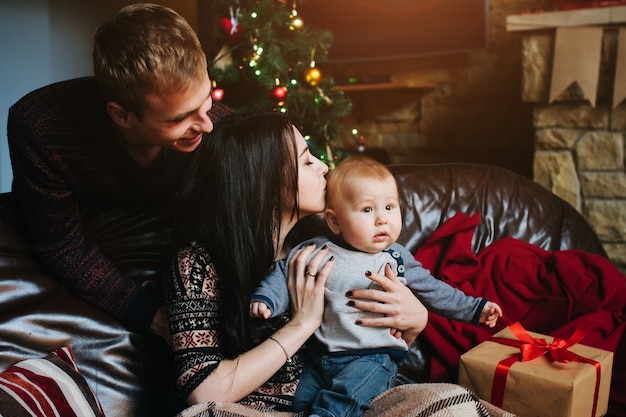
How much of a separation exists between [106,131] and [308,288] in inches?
24.3

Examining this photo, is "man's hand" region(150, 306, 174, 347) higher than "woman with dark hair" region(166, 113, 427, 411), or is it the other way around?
"woman with dark hair" region(166, 113, 427, 411)

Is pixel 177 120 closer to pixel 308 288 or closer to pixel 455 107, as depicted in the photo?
pixel 308 288

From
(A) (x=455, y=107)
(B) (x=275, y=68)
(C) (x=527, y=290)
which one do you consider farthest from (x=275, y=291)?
(A) (x=455, y=107)

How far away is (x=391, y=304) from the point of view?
4.69 ft

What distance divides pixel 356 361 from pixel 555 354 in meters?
0.43

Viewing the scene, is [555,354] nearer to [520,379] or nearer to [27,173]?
[520,379]

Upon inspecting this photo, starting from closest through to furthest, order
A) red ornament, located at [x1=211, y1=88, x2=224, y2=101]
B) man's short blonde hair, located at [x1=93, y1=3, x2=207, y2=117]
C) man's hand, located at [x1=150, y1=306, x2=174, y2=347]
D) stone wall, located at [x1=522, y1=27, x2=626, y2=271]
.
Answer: man's short blonde hair, located at [x1=93, y1=3, x2=207, y2=117], man's hand, located at [x1=150, y1=306, x2=174, y2=347], red ornament, located at [x1=211, y1=88, x2=224, y2=101], stone wall, located at [x1=522, y1=27, x2=626, y2=271]

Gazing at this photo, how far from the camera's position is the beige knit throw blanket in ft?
4.19

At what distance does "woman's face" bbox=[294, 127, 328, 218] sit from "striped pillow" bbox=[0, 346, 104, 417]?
0.59 meters

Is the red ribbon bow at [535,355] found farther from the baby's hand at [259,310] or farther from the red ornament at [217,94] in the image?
the red ornament at [217,94]

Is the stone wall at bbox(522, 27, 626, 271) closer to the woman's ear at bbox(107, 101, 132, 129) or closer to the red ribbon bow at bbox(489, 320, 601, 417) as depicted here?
the red ribbon bow at bbox(489, 320, 601, 417)

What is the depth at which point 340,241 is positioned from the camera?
60.3 inches

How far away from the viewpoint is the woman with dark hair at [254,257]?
1.37m

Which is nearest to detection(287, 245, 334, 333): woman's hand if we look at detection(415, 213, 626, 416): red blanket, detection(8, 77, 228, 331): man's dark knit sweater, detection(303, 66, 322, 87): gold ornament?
detection(8, 77, 228, 331): man's dark knit sweater
